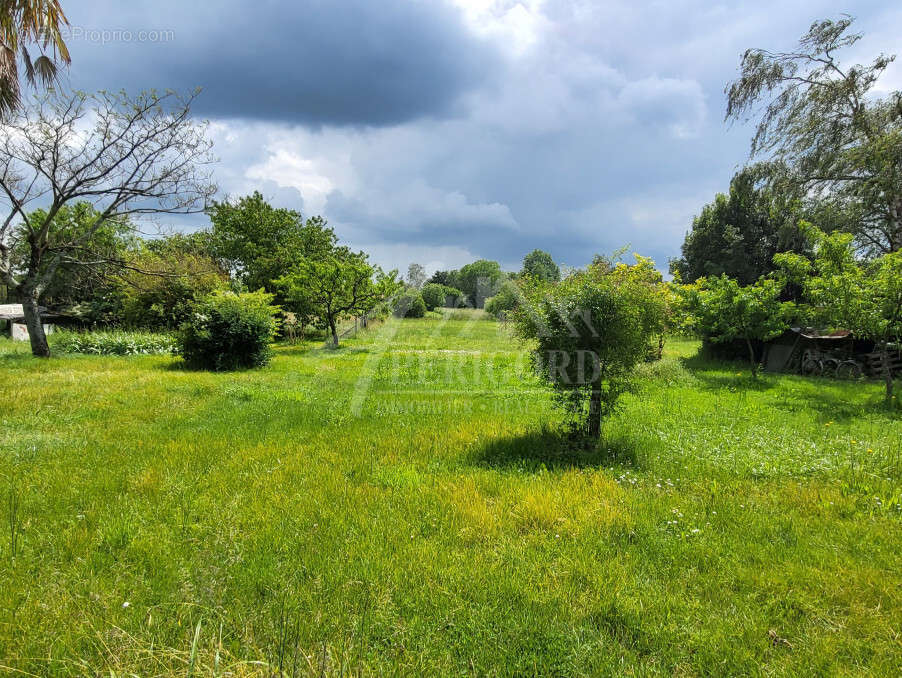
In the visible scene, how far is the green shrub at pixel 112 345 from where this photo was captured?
45.8 ft

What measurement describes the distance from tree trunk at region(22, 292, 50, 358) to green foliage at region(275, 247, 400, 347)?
8242mm

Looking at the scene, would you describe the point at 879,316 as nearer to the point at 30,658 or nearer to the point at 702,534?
the point at 702,534

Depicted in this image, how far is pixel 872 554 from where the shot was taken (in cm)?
306

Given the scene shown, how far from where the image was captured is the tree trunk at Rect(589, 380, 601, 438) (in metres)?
5.29

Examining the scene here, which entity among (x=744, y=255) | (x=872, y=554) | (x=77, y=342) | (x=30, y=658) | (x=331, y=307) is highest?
(x=744, y=255)

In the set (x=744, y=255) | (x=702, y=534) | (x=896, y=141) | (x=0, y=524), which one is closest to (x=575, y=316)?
(x=702, y=534)

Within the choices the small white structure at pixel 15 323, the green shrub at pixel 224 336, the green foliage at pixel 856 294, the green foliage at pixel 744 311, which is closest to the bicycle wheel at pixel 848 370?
the green foliage at pixel 744 311

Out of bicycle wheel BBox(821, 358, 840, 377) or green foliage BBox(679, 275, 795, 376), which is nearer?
green foliage BBox(679, 275, 795, 376)

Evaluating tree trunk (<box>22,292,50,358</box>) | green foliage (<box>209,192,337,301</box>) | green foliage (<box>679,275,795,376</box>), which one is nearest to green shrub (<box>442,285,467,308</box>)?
green foliage (<box>209,192,337,301</box>)

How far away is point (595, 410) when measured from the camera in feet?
17.6

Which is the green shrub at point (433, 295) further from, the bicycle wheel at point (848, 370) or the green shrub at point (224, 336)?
the bicycle wheel at point (848, 370)

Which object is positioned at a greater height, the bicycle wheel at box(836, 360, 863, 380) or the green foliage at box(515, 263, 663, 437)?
the green foliage at box(515, 263, 663, 437)

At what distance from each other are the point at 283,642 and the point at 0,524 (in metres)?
3.13

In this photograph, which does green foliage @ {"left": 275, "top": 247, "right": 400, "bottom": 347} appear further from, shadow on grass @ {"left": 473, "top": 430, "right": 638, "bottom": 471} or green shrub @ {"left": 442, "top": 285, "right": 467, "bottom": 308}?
green shrub @ {"left": 442, "top": 285, "right": 467, "bottom": 308}
